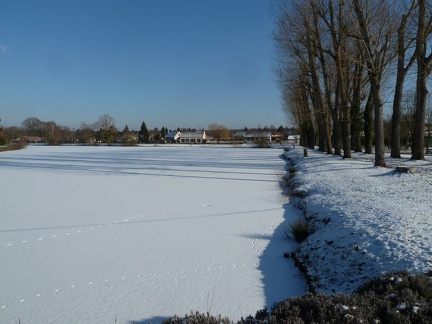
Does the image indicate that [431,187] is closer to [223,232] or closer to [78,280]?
[223,232]

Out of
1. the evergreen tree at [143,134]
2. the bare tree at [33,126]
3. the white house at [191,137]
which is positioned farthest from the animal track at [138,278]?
the bare tree at [33,126]

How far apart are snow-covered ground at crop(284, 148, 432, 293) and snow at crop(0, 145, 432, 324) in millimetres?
20

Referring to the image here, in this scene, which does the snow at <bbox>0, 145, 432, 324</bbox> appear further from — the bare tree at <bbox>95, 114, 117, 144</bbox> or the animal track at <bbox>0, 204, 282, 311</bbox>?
the bare tree at <bbox>95, 114, 117, 144</bbox>

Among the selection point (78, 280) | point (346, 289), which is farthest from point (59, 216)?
point (346, 289)

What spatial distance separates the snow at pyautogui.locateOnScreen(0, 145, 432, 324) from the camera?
392 centimetres

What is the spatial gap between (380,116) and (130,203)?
11.0 m

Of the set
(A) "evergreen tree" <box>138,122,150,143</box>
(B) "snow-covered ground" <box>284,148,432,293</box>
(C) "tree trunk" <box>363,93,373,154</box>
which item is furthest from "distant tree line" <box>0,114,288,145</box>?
(B) "snow-covered ground" <box>284,148,432,293</box>

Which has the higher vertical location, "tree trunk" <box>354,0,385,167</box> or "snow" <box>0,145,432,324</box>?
"tree trunk" <box>354,0,385,167</box>

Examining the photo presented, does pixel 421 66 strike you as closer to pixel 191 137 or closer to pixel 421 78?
pixel 421 78

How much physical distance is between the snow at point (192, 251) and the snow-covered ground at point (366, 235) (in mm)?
20

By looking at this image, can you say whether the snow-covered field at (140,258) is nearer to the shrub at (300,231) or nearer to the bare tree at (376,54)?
the shrub at (300,231)

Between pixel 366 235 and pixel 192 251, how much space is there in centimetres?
281

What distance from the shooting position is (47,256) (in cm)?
536

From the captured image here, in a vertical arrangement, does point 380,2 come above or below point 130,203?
above
